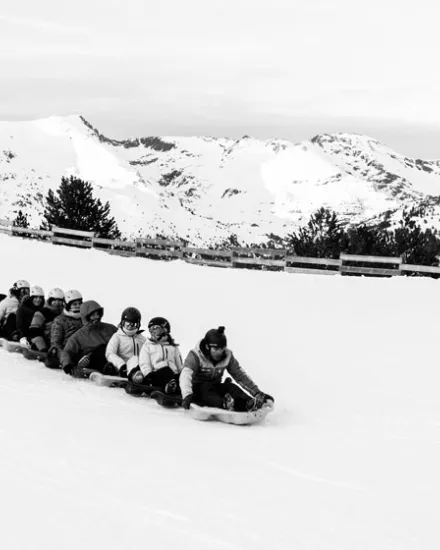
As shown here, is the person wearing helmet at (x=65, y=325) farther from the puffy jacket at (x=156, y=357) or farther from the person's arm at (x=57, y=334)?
the puffy jacket at (x=156, y=357)

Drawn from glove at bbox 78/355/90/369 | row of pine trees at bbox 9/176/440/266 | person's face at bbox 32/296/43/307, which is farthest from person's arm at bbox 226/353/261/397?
row of pine trees at bbox 9/176/440/266

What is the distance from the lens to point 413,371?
13.1 metres

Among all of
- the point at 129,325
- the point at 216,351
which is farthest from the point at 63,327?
the point at 216,351

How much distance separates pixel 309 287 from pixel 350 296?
1.76 metres

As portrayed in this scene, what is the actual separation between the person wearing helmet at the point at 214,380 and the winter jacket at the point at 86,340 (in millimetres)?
2302

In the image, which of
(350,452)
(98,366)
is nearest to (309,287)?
(98,366)

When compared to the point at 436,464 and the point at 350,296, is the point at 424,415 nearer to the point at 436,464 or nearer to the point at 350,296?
the point at 436,464

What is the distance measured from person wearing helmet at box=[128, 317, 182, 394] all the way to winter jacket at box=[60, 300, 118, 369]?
131 centimetres

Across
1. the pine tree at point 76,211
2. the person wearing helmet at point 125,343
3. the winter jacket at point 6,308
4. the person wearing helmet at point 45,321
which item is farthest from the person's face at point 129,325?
the pine tree at point 76,211

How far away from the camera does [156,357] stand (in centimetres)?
1023

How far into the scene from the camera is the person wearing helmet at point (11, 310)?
13445 millimetres

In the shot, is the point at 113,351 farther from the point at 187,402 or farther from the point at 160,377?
the point at 187,402

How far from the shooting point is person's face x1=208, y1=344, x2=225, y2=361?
373 inches

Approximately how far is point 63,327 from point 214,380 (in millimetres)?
3375
